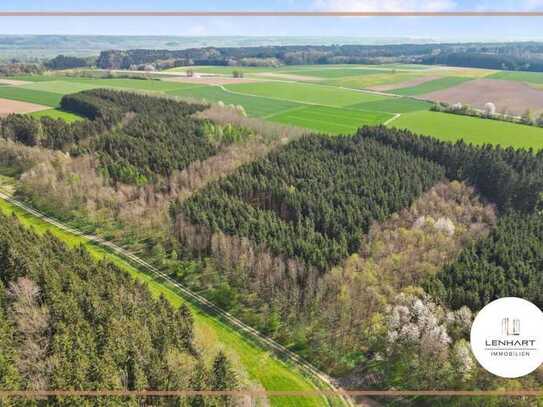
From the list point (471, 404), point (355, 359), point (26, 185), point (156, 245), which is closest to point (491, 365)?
point (471, 404)

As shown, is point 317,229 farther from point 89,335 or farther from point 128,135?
point 128,135

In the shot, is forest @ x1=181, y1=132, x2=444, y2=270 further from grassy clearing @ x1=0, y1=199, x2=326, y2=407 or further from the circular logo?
the circular logo

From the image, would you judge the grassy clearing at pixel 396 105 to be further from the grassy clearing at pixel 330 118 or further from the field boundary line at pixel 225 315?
the field boundary line at pixel 225 315

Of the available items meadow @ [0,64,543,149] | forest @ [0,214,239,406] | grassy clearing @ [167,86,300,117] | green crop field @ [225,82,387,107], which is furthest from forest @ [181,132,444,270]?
A: green crop field @ [225,82,387,107]

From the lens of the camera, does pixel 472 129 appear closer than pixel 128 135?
No

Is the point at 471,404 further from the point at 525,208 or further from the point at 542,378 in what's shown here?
the point at 525,208

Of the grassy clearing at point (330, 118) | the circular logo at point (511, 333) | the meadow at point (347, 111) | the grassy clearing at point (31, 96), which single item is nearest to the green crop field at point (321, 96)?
the meadow at point (347, 111)

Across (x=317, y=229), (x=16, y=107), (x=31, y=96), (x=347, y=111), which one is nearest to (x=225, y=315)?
(x=317, y=229)
